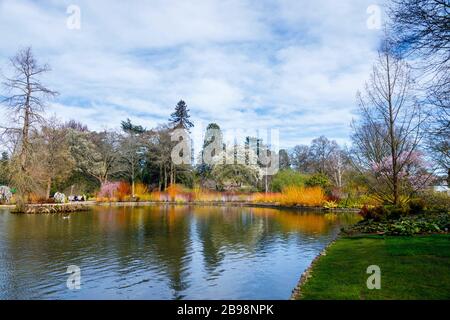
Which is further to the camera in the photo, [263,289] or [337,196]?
[337,196]

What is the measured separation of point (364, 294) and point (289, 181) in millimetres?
27470

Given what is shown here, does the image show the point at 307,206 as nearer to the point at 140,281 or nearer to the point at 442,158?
the point at 442,158

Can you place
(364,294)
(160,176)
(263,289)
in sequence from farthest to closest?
(160,176), (263,289), (364,294)

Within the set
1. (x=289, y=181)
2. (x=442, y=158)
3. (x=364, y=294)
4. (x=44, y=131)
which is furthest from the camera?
(x=289, y=181)

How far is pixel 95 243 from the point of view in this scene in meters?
10.6

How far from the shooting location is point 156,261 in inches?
324

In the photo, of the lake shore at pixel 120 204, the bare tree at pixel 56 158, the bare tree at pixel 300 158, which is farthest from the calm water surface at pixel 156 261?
the bare tree at pixel 300 158

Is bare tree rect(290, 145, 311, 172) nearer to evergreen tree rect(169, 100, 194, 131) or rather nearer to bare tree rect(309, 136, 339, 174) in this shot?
bare tree rect(309, 136, 339, 174)

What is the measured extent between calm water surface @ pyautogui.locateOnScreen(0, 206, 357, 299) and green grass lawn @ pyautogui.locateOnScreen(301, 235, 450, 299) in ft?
2.58

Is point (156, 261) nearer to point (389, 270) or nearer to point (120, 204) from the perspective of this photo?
point (389, 270)

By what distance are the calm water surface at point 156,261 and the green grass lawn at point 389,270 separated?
2.58 feet

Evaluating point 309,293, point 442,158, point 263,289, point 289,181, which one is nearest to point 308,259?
point 263,289

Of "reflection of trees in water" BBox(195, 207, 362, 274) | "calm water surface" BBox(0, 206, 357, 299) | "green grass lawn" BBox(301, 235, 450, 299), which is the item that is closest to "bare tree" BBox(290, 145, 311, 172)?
"reflection of trees in water" BBox(195, 207, 362, 274)

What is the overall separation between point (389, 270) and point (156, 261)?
5016 mm
